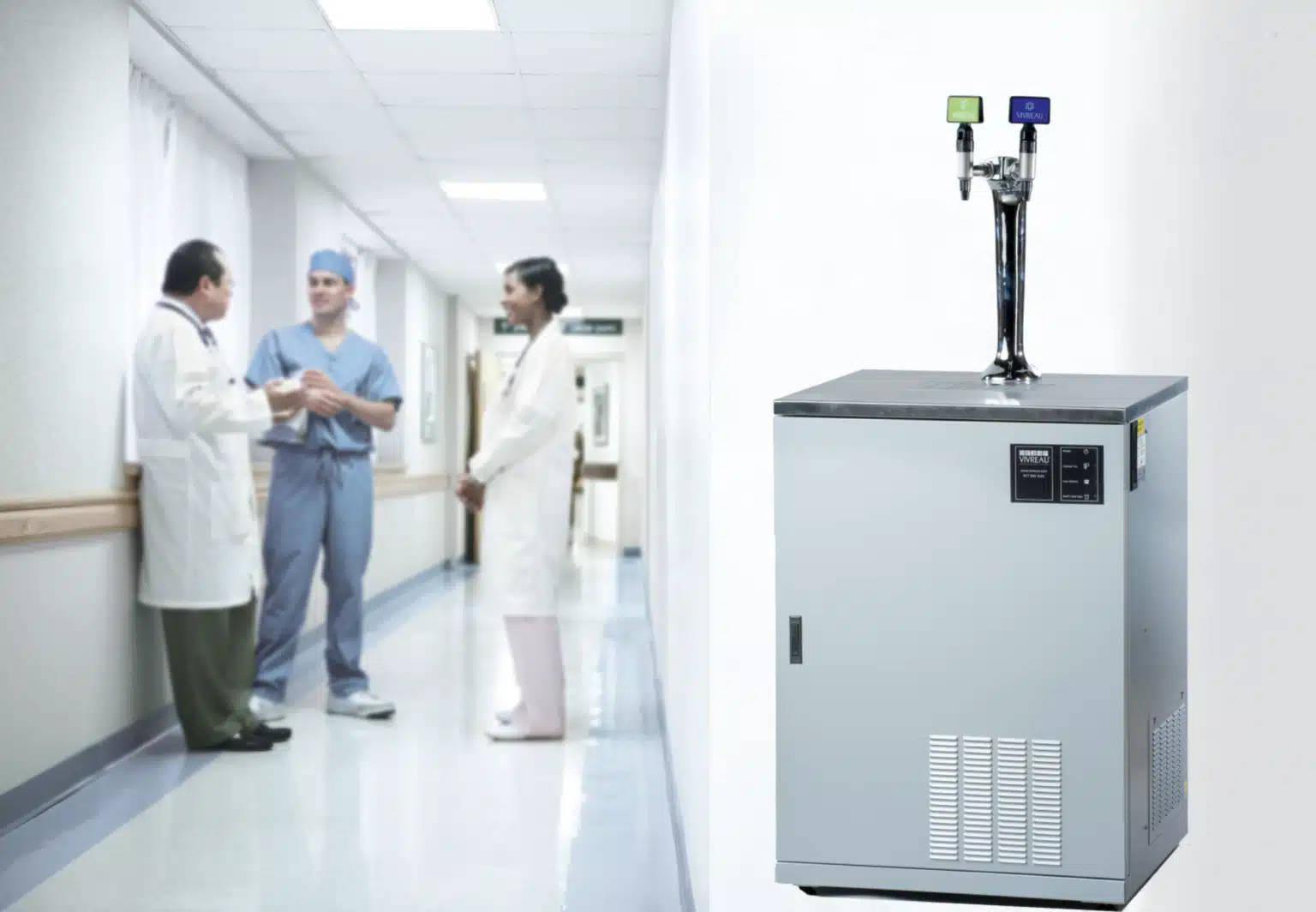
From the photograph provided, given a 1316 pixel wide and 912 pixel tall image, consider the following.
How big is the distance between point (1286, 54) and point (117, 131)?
4294 mm

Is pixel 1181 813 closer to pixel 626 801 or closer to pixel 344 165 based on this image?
pixel 626 801

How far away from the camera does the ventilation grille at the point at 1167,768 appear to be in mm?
1553

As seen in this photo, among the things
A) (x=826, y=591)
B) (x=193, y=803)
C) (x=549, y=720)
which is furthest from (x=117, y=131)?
(x=826, y=591)

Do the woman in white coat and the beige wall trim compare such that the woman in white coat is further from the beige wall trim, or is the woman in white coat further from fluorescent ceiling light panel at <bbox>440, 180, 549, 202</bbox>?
fluorescent ceiling light panel at <bbox>440, 180, 549, 202</bbox>

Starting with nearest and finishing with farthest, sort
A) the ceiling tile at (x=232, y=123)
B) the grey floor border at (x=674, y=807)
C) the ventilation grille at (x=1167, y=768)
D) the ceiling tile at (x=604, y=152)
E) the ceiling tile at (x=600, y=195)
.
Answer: the ventilation grille at (x=1167, y=768) → the grey floor border at (x=674, y=807) → the ceiling tile at (x=232, y=123) → the ceiling tile at (x=604, y=152) → the ceiling tile at (x=600, y=195)

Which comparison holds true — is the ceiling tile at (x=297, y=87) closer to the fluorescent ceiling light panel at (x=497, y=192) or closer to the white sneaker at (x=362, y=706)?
the fluorescent ceiling light panel at (x=497, y=192)

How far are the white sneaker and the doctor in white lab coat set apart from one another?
79 cm

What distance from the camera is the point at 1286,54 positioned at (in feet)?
4.68

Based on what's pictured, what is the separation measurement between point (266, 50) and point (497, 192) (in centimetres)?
283

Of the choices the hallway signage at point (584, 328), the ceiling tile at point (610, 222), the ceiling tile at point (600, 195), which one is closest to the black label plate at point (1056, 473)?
the ceiling tile at point (600, 195)

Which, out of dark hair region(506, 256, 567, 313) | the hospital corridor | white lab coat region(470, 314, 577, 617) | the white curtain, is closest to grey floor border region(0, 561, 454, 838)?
the hospital corridor

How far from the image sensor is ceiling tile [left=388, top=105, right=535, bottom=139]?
620 centimetres

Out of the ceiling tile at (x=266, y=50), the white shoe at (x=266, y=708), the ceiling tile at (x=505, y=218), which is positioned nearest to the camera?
the ceiling tile at (x=266, y=50)

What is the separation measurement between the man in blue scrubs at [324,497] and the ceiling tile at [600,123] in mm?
1230
